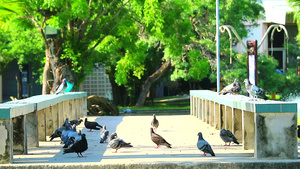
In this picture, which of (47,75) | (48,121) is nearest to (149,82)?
(47,75)

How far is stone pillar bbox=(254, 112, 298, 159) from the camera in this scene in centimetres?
1296

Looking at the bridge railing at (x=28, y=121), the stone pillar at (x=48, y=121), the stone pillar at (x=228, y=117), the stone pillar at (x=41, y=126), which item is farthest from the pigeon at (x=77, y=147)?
the stone pillar at (x=228, y=117)

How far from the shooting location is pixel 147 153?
14.1m

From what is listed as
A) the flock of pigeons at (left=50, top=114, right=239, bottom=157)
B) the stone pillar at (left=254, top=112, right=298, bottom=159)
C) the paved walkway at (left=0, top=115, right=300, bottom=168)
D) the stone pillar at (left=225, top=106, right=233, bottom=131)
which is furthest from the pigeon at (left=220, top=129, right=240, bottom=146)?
the stone pillar at (left=225, top=106, right=233, bottom=131)

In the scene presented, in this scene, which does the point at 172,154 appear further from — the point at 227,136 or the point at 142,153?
the point at 227,136

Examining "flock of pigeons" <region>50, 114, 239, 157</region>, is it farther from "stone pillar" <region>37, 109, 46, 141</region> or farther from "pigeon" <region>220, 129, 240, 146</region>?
"stone pillar" <region>37, 109, 46, 141</region>

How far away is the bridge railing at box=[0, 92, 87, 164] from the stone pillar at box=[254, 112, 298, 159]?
16.5 ft

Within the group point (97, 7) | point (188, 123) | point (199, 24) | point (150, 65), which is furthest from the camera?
point (150, 65)

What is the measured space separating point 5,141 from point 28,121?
297cm

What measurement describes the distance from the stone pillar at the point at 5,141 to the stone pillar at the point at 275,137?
5.02 metres

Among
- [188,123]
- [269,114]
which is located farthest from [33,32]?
[269,114]

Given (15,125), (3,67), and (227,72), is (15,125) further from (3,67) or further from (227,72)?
(3,67)

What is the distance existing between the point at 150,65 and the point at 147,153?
116ft

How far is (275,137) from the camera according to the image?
1297 centimetres
